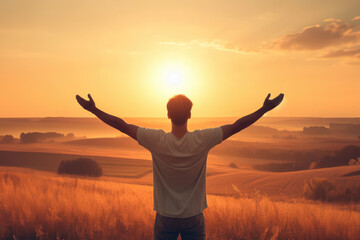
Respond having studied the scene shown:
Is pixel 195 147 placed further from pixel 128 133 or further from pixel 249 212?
pixel 249 212

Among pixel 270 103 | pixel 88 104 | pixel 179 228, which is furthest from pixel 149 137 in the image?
pixel 270 103

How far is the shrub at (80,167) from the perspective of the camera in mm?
39125

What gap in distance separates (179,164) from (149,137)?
1.23 feet

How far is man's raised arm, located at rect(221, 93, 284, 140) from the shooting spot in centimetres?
315

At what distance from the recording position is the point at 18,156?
178 feet

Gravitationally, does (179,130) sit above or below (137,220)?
above

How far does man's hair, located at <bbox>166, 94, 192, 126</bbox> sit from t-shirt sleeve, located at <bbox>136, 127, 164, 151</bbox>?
199 mm

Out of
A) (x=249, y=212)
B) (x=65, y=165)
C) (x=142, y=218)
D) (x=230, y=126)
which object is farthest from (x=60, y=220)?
(x=65, y=165)

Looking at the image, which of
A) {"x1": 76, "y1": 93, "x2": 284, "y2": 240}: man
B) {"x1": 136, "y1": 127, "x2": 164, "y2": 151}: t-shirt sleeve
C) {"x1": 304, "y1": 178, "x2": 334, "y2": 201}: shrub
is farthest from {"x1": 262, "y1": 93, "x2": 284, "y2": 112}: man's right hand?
{"x1": 304, "y1": 178, "x2": 334, "y2": 201}: shrub

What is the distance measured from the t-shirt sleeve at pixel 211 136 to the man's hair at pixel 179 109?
223 millimetres

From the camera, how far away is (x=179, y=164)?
10.1 feet

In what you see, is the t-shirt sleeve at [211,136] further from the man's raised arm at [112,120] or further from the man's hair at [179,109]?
the man's raised arm at [112,120]

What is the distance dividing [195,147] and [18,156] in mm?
58127

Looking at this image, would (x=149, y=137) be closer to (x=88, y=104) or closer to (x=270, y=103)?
(x=88, y=104)
